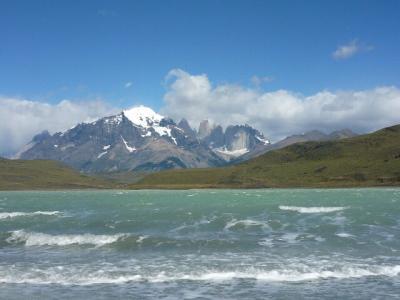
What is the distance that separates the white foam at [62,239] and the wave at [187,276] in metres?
15.0

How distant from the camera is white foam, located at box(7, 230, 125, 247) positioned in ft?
168

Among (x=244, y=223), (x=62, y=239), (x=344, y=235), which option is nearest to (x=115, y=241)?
(x=62, y=239)

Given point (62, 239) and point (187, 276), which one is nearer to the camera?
point (187, 276)

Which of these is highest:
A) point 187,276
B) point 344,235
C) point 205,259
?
point 344,235

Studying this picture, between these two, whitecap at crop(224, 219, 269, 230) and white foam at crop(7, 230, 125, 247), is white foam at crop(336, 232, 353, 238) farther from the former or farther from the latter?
white foam at crop(7, 230, 125, 247)

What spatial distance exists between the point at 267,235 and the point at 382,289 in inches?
952

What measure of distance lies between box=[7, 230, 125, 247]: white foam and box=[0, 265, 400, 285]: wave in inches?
592

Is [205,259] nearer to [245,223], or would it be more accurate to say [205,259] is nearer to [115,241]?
[115,241]

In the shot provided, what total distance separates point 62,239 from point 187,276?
924 inches

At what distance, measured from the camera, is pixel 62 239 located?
52.9 metres

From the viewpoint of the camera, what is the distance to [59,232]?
59.4 metres

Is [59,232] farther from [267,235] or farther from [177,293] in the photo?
[177,293]

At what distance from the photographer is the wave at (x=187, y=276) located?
107ft

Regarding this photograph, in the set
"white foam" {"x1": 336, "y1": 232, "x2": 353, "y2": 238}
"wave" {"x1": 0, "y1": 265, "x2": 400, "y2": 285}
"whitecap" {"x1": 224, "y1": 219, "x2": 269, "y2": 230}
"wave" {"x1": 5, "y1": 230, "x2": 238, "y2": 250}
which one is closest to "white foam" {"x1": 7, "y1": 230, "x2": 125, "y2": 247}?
"wave" {"x1": 5, "y1": 230, "x2": 238, "y2": 250}
